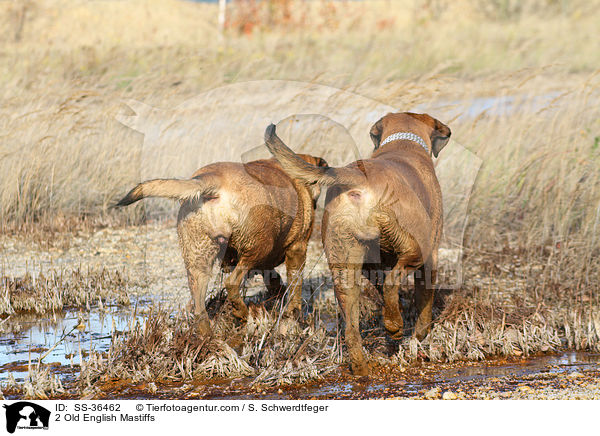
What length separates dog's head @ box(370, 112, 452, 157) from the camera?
486 cm

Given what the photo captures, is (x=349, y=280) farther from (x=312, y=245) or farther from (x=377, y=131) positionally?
(x=312, y=245)

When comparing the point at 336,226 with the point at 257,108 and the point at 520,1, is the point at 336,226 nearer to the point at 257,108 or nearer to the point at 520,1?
the point at 257,108

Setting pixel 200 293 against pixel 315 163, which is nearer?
pixel 200 293

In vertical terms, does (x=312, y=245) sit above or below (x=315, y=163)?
below

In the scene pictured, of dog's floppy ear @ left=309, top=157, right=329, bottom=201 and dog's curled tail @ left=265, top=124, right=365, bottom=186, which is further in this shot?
dog's floppy ear @ left=309, top=157, right=329, bottom=201

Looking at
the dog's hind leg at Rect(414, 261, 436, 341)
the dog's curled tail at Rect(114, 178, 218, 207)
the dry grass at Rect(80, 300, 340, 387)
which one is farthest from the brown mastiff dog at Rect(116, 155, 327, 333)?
the dog's hind leg at Rect(414, 261, 436, 341)

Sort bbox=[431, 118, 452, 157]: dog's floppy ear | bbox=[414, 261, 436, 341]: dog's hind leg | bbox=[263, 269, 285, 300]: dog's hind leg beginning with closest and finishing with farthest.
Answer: bbox=[414, 261, 436, 341]: dog's hind leg → bbox=[431, 118, 452, 157]: dog's floppy ear → bbox=[263, 269, 285, 300]: dog's hind leg

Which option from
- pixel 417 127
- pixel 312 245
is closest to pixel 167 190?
pixel 417 127
